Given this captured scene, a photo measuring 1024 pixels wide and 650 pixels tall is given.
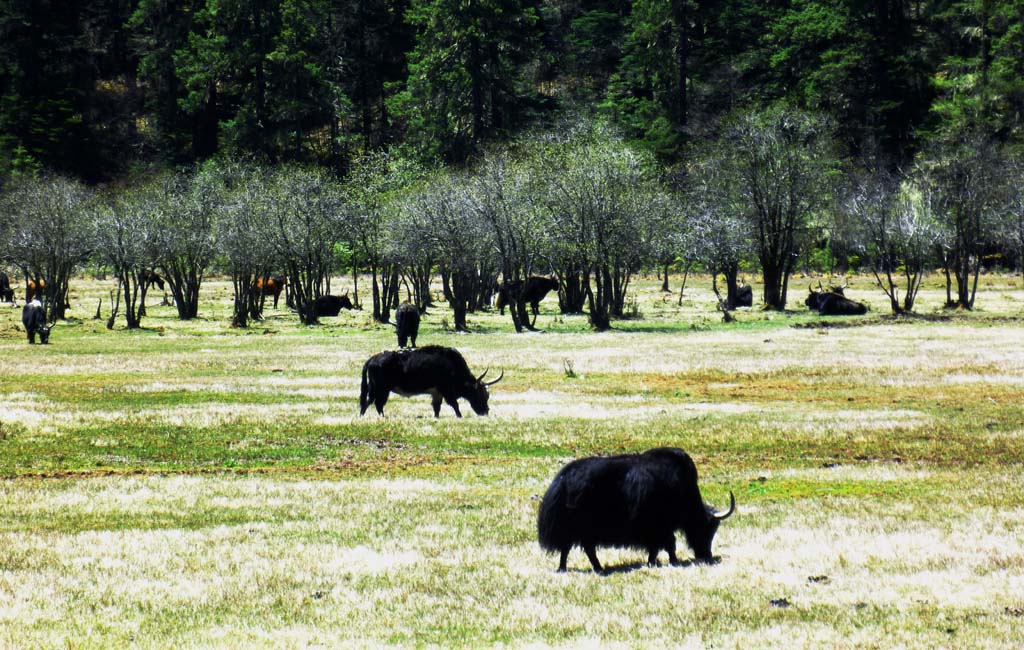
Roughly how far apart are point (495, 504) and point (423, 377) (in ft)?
29.2

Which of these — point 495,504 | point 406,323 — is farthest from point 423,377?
point 406,323

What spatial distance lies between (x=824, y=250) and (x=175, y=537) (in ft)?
Answer: 259

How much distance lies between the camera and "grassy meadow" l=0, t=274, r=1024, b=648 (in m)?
9.13

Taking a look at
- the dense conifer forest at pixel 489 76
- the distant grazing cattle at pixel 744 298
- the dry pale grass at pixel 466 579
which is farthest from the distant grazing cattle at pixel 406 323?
the dense conifer forest at pixel 489 76

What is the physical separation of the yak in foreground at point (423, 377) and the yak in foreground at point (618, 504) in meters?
12.5

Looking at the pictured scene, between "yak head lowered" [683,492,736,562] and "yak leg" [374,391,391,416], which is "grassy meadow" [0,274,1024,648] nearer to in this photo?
"yak head lowered" [683,492,736,562]

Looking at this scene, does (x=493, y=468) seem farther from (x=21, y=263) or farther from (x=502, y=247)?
(x=21, y=263)

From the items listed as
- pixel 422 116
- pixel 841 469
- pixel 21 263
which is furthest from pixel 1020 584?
pixel 422 116

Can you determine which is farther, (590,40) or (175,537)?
(590,40)

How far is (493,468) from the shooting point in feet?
57.8

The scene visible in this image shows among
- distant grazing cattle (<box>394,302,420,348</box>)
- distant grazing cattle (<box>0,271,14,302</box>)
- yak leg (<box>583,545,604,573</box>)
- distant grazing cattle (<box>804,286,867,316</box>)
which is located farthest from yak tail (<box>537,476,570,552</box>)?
distant grazing cattle (<box>0,271,14,302</box>)

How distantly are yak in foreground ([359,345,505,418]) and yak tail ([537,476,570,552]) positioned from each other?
41.2 feet

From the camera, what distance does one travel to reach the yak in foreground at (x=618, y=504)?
10.4m

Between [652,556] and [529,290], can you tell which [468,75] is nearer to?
[529,290]
